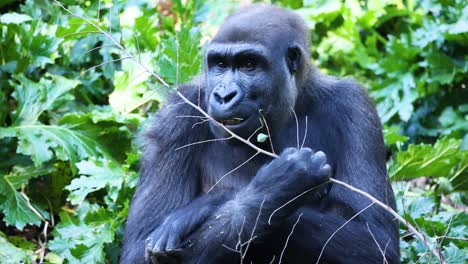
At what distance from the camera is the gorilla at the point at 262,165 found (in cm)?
524

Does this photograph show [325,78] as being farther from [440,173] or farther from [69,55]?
[69,55]

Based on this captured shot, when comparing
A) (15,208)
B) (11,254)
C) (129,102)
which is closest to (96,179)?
(15,208)

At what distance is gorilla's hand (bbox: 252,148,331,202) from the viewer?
5.14m

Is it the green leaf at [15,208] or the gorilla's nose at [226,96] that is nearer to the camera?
the gorilla's nose at [226,96]

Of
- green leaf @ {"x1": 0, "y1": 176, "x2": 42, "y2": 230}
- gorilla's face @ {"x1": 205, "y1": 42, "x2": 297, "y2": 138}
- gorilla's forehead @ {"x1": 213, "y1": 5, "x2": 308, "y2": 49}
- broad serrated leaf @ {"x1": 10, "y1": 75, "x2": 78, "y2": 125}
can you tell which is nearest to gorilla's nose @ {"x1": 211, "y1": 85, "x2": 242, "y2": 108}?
gorilla's face @ {"x1": 205, "y1": 42, "x2": 297, "y2": 138}

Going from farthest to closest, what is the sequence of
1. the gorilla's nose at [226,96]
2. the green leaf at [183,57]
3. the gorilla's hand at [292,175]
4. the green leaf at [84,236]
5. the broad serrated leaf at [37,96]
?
the broad serrated leaf at [37,96], the green leaf at [183,57], the green leaf at [84,236], the gorilla's nose at [226,96], the gorilla's hand at [292,175]

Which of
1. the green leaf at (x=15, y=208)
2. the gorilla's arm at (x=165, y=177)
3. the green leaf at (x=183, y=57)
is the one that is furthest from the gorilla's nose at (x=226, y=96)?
the green leaf at (x=15, y=208)

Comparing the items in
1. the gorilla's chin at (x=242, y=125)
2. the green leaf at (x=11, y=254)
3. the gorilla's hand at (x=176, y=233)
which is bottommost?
the green leaf at (x=11, y=254)

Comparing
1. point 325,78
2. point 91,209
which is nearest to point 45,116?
point 91,209

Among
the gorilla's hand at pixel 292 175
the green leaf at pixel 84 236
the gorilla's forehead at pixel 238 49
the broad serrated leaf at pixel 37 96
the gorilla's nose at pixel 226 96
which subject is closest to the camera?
the gorilla's hand at pixel 292 175

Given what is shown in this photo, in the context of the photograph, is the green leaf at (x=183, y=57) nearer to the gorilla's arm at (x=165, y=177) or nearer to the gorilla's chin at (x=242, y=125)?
the gorilla's arm at (x=165, y=177)

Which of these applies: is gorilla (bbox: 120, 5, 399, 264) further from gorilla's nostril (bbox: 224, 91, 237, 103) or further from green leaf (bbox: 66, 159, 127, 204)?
green leaf (bbox: 66, 159, 127, 204)

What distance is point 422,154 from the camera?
750 centimetres

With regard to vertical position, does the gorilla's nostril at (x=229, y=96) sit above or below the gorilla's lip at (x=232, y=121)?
above
